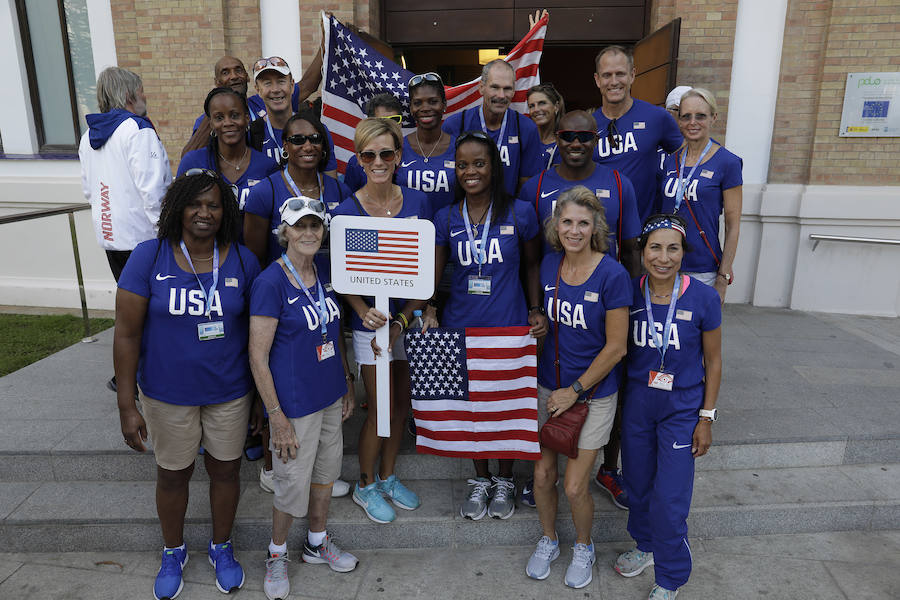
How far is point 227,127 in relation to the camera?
3.41 meters

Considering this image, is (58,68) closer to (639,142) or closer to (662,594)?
(639,142)

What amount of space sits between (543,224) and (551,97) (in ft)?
4.33

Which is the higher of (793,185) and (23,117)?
(23,117)

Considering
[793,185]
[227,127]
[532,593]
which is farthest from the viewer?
[793,185]

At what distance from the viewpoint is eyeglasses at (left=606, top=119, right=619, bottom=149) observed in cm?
379

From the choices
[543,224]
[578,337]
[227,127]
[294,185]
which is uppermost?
[227,127]

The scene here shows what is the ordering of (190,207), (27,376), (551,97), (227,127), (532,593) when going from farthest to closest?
(27,376), (551,97), (227,127), (532,593), (190,207)

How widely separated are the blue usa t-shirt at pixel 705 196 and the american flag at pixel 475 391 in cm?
134

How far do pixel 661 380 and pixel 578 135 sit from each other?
1.33 m

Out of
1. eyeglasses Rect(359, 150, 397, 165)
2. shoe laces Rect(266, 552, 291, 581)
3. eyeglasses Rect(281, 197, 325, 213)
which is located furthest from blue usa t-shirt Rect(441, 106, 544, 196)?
shoe laces Rect(266, 552, 291, 581)

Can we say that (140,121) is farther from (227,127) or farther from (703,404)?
(703,404)

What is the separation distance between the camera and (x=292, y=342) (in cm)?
280

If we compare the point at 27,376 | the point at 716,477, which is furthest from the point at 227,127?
the point at 716,477

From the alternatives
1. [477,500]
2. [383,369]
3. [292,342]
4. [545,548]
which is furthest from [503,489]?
[292,342]
